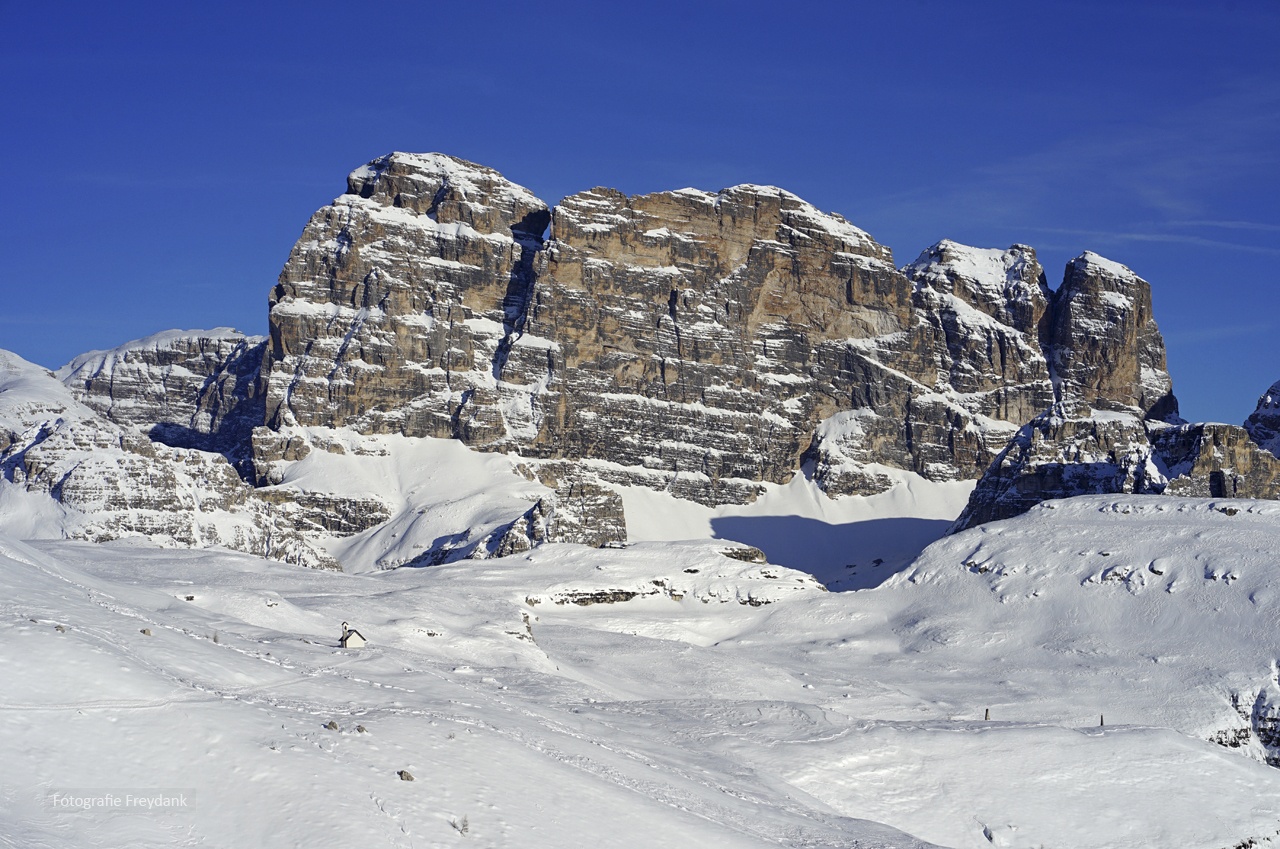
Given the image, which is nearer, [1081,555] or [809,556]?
[1081,555]

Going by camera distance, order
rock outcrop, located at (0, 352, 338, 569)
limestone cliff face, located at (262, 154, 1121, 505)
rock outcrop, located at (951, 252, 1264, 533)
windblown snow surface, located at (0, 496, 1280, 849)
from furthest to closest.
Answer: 1. limestone cliff face, located at (262, 154, 1121, 505)
2. rock outcrop, located at (0, 352, 338, 569)
3. rock outcrop, located at (951, 252, 1264, 533)
4. windblown snow surface, located at (0, 496, 1280, 849)

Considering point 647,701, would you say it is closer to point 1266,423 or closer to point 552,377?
point 552,377

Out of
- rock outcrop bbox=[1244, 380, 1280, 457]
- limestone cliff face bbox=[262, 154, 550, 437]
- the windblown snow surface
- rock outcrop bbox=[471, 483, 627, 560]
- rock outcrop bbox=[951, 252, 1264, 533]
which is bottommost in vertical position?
the windblown snow surface

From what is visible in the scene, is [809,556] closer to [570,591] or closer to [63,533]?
[570,591]

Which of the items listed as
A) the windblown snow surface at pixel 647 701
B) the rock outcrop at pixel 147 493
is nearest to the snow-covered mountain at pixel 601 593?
the windblown snow surface at pixel 647 701

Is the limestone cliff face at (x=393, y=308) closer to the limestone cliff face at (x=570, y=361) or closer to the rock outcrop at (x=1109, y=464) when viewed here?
the limestone cliff face at (x=570, y=361)

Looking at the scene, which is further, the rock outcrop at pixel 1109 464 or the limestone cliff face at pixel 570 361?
the limestone cliff face at pixel 570 361

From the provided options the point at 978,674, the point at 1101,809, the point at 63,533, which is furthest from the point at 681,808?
the point at 63,533

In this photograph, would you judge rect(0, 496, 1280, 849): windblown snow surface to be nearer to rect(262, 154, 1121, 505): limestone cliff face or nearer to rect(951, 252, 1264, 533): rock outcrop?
rect(951, 252, 1264, 533): rock outcrop

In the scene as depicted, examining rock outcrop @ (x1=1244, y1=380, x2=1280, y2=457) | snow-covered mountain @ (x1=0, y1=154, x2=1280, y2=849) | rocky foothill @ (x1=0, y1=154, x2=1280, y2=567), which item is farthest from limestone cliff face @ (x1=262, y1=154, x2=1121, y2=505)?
rock outcrop @ (x1=1244, y1=380, x2=1280, y2=457)
